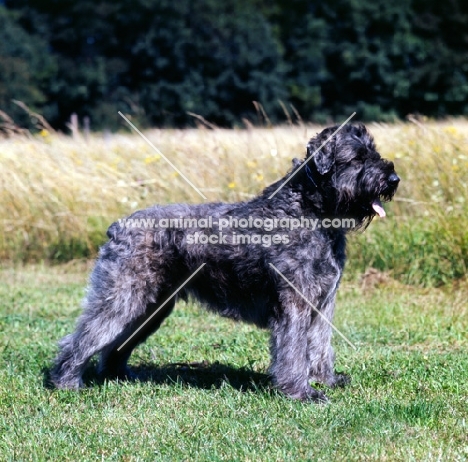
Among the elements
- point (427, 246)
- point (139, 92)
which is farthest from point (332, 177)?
point (139, 92)

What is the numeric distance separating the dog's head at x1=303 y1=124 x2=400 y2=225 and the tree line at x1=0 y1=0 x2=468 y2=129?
35577mm

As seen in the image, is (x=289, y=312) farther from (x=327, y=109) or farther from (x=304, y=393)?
(x=327, y=109)

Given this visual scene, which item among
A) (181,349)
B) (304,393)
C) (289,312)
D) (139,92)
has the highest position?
(289,312)

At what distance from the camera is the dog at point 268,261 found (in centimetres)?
582

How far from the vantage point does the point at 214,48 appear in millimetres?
46688

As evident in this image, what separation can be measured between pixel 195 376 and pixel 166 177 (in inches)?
214

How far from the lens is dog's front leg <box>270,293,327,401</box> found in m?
5.76

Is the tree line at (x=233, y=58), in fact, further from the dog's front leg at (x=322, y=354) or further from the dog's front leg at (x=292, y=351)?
the dog's front leg at (x=292, y=351)

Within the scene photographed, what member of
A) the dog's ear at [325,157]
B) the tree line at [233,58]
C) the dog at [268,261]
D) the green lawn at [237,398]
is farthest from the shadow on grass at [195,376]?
the tree line at [233,58]

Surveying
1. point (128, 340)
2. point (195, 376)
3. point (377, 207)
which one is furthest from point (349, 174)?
point (128, 340)

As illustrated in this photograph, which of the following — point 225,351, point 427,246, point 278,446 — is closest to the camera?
point 278,446

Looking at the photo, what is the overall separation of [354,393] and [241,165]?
616 centimetres

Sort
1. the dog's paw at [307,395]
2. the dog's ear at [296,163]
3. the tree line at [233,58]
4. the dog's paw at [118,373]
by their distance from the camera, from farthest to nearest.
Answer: the tree line at [233,58] → the dog's paw at [118,373] → the dog's ear at [296,163] → the dog's paw at [307,395]

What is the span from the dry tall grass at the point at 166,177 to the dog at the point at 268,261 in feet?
13.4
